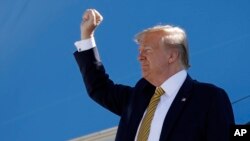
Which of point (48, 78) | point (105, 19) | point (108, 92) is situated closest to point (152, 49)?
point (108, 92)

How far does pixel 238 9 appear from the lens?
192 cm

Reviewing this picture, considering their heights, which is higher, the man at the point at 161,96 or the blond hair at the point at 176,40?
the blond hair at the point at 176,40

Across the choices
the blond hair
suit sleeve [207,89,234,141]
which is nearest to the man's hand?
the blond hair

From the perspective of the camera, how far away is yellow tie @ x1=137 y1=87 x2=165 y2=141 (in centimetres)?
138

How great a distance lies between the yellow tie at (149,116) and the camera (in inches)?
54.3

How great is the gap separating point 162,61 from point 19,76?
0.99 m

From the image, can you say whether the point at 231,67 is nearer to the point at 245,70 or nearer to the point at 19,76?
the point at 245,70

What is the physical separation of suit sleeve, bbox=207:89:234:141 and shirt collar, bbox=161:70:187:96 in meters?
0.11

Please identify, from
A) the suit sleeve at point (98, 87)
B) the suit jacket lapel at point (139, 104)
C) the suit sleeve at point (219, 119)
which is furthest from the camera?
the suit sleeve at point (98, 87)

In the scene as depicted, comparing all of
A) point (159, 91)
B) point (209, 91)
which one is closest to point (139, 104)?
point (159, 91)

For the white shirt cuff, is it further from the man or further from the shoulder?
the shoulder

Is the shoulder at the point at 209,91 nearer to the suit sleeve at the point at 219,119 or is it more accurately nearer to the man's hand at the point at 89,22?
the suit sleeve at the point at 219,119

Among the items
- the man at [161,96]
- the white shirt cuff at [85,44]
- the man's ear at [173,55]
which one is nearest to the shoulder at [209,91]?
the man at [161,96]

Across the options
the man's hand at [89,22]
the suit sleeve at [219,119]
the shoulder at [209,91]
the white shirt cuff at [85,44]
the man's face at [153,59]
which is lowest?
the suit sleeve at [219,119]
